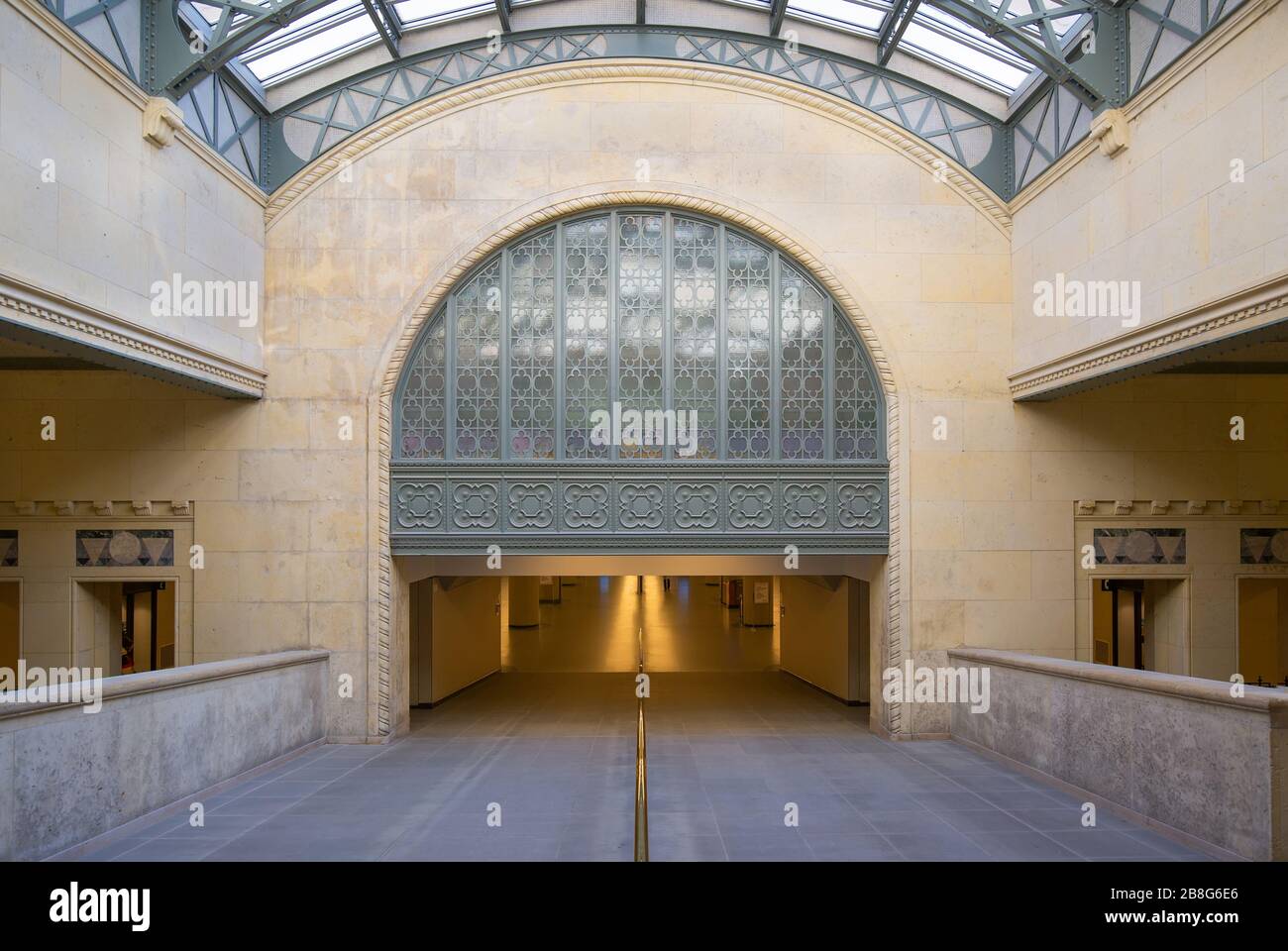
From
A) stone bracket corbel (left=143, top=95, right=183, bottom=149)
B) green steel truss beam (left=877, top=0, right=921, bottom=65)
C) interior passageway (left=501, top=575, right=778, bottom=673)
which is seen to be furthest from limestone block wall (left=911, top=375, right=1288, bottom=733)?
stone bracket corbel (left=143, top=95, right=183, bottom=149)

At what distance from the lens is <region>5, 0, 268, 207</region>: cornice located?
25.8 ft

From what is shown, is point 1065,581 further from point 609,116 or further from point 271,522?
point 271,522

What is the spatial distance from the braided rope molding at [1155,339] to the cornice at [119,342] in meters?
10.2

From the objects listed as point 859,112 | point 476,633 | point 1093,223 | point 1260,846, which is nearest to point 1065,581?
point 1093,223

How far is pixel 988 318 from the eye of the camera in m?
12.1

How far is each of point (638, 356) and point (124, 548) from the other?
7410mm

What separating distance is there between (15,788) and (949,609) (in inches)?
404

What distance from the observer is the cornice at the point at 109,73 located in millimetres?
7879

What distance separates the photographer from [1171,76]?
29.1 feet

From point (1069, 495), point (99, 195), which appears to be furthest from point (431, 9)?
point (1069, 495)

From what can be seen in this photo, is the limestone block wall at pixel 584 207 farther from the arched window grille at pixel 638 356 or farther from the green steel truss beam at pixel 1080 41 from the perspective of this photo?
the green steel truss beam at pixel 1080 41

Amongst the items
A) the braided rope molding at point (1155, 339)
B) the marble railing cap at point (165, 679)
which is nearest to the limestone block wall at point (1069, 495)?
the braided rope molding at point (1155, 339)

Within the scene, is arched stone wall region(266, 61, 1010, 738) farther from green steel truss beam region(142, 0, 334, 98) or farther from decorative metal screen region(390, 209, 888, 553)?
green steel truss beam region(142, 0, 334, 98)

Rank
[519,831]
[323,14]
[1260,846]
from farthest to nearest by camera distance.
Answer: [323,14]
[519,831]
[1260,846]
